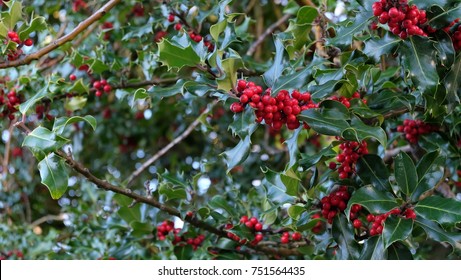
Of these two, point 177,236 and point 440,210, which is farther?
point 177,236

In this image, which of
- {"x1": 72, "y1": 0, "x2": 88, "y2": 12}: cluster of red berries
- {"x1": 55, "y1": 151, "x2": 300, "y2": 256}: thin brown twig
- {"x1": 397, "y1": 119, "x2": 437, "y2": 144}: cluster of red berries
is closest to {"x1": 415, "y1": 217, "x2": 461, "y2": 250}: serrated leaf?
{"x1": 397, "y1": 119, "x2": 437, "y2": 144}: cluster of red berries

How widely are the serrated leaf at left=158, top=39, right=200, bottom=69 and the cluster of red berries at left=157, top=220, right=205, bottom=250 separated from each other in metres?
0.77

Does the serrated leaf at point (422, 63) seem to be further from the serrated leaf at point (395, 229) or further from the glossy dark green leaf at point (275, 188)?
the glossy dark green leaf at point (275, 188)

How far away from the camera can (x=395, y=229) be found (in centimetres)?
131

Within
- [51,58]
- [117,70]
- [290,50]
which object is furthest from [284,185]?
[51,58]

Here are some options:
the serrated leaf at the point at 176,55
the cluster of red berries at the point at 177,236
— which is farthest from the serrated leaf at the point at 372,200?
the cluster of red berries at the point at 177,236

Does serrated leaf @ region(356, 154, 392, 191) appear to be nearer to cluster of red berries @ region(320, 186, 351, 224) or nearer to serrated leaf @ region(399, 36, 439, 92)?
cluster of red berries @ region(320, 186, 351, 224)

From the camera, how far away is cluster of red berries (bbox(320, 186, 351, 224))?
151 cm

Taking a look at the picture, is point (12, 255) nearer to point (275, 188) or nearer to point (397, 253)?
point (275, 188)

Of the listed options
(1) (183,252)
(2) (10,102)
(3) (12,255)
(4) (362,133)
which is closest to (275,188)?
(4) (362,133)

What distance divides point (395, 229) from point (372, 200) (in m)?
0.09

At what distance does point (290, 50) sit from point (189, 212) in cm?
61

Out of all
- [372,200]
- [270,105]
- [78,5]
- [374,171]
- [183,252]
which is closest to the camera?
[270,105]

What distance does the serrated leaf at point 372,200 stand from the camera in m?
1.36
